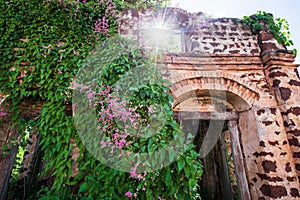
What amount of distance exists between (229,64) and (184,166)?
2659 mm

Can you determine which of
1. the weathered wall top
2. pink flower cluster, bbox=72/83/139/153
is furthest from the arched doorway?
pink flower cluster, bbox=72/83/139/153

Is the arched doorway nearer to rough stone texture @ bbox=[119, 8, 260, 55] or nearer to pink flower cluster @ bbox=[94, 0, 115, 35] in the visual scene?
rough stone texture @ bbox=[119, 8, 260, 55]

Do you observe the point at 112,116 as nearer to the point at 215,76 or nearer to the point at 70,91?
the point at 70,91

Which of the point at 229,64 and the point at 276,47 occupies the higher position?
the point at 276,47

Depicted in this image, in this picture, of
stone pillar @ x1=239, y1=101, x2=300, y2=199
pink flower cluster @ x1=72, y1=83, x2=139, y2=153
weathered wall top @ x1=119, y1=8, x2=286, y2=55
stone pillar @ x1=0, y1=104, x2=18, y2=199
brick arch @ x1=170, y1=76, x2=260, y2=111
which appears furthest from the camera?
weathered wall top @ x1=119, y1=8, x2=286, y2=55

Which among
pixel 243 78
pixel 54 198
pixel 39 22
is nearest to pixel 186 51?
pixel 243 78

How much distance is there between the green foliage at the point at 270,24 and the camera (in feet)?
14.0

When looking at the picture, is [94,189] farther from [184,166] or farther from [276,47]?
[276,47]

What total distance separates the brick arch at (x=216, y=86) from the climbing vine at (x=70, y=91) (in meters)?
0.86

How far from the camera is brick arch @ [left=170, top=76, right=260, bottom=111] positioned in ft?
12.1

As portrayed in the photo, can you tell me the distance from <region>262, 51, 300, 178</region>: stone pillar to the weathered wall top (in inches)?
13.8

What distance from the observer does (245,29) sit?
4414mm

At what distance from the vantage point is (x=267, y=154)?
3.34 metres

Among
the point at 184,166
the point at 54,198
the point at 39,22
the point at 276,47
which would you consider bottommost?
the point at 54,198
